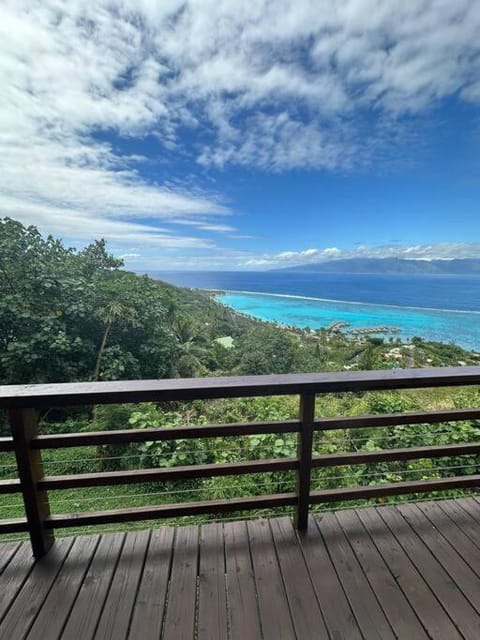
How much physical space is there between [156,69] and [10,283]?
237 inches

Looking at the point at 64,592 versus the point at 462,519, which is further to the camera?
the point at 462,519

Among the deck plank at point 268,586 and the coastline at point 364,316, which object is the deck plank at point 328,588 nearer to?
the deck plank at point 268,586

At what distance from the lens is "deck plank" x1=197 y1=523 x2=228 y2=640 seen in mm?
1061

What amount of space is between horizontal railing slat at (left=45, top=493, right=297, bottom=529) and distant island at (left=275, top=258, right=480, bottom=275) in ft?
66.8

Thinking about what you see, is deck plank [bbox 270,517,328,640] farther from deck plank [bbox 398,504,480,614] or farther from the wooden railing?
deck plank [bbox 398,504,480,614]

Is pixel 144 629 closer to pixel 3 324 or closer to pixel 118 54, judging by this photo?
pixel 118 54

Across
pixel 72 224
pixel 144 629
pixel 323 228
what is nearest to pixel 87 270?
pixel 72 224

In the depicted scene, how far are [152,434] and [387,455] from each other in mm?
1151

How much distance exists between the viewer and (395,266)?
26.5m

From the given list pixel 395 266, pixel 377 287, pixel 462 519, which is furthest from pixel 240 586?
pixel 377 287

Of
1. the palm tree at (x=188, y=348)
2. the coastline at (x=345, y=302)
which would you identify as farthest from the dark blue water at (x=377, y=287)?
the palm tree at (x=188, y=348)

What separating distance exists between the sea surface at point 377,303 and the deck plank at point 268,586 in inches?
545

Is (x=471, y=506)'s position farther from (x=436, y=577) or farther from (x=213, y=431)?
(x=213, y=431)

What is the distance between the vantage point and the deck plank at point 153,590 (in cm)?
107
